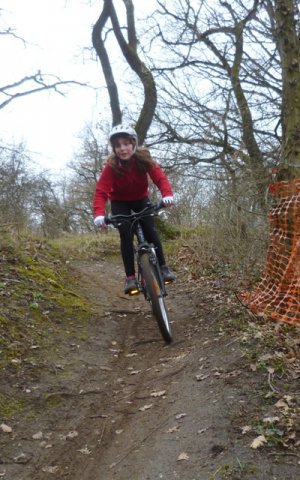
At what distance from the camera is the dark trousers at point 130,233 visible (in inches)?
231

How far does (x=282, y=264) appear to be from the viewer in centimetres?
582

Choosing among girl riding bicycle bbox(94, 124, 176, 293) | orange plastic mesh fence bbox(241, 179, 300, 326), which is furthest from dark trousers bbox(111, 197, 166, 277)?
orange plastic mesh fence bbox(241, 179, 300, 326)

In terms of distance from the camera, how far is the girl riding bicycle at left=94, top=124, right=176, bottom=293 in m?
5.75

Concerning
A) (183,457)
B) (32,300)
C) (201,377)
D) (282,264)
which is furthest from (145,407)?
(32,300)

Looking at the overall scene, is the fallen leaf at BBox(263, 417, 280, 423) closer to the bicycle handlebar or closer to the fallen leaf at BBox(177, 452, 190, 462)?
the fallen leaf at BBox(177, 452, 190, 462)

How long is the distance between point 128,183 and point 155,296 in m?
1.46

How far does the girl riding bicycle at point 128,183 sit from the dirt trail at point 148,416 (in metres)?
0.92

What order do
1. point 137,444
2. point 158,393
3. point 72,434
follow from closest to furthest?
point 137,444, point 72,434, point 158,393

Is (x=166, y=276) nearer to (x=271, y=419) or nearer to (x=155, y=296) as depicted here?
(x=155, y=296)

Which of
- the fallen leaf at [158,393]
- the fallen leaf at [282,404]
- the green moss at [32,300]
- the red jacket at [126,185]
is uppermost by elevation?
the red jacket at [126,185]

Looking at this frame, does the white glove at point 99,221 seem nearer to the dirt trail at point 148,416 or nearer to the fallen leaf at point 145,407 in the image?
the dirt trail at point 148,416

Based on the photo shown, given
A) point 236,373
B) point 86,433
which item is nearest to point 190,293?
point 236,373

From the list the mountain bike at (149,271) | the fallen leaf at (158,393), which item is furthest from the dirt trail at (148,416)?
the mountain bike at (149,271)

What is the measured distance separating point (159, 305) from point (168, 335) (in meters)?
0.41
